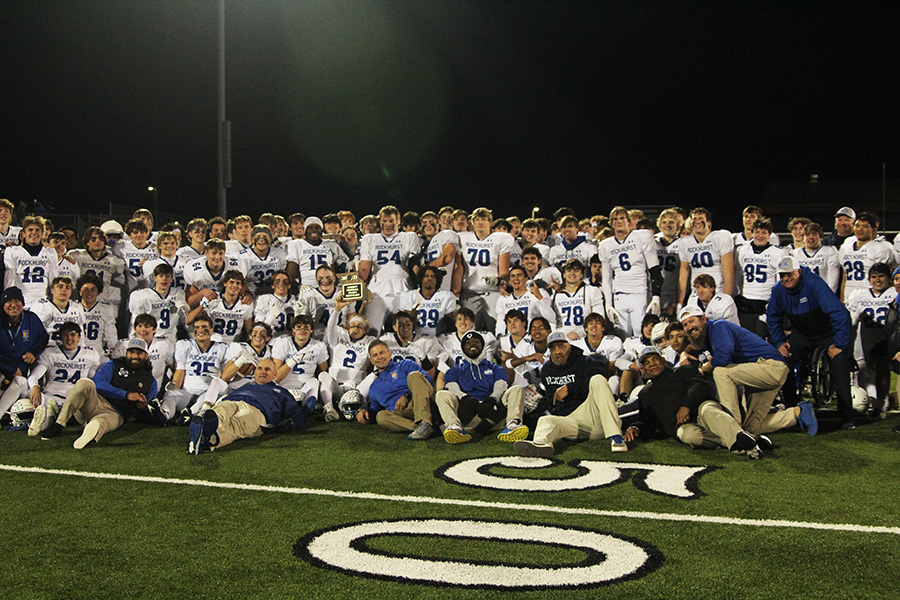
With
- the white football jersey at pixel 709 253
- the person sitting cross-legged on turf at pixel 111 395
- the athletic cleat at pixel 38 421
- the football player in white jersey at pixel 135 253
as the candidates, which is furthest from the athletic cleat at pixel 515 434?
the football player in white jersey at pixel 135 253

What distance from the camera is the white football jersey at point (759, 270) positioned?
28.3ft

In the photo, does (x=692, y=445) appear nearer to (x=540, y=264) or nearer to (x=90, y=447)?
(x=540, y=264)

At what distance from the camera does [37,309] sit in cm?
855

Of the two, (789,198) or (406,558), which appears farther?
(789,198)

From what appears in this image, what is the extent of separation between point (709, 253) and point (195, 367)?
219 inches

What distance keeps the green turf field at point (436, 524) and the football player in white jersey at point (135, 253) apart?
3.23m

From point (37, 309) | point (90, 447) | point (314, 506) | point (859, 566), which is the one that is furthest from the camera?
point (37, 309)

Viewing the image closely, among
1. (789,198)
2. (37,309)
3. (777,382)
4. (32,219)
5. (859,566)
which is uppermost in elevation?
(789,198)

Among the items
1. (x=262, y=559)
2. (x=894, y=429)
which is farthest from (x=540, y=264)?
(x=262, y=559)

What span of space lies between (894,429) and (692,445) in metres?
2.12

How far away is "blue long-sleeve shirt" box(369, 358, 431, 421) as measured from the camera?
784cm

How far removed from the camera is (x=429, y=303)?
9008 millimetres

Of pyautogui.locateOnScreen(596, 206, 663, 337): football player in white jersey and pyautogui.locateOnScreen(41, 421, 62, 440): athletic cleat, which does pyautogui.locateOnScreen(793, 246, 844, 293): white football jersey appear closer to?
A: pyautogui.locateOnScreen(596, 206, 663, 337): football player in white jersey

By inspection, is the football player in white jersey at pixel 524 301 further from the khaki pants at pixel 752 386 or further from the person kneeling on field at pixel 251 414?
the khaki pants at pixel 752 386
